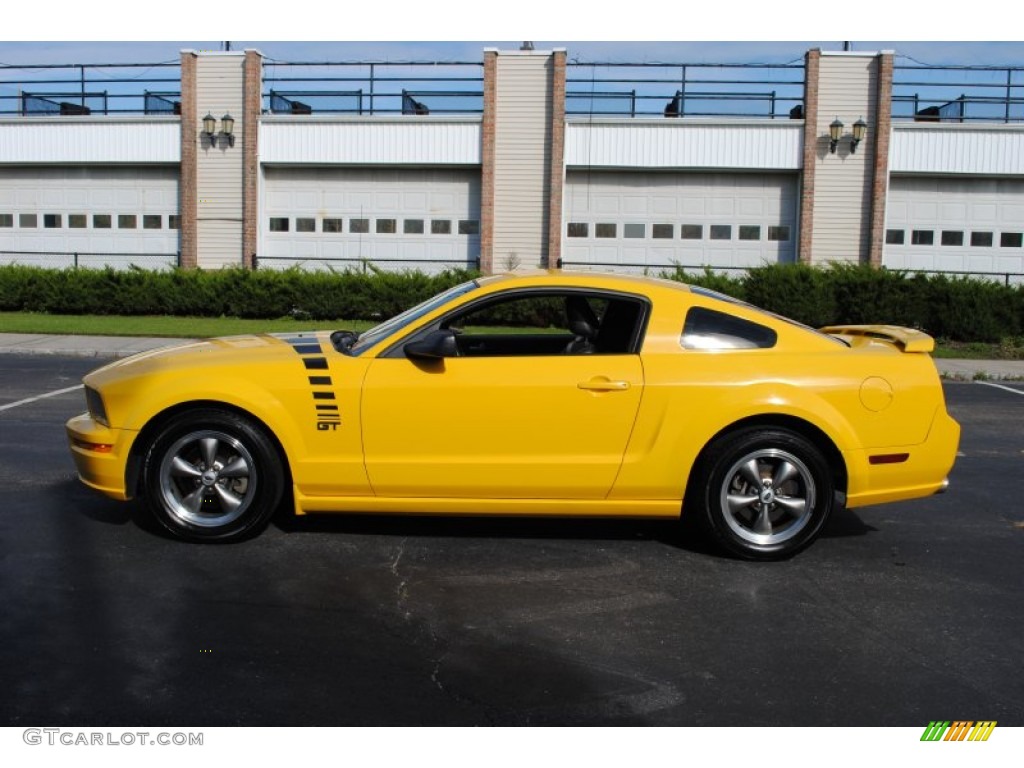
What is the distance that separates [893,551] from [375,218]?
79.2ft

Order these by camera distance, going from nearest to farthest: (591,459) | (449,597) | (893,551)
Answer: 1. (449,597)
2. (591,459)
3. (893,551)

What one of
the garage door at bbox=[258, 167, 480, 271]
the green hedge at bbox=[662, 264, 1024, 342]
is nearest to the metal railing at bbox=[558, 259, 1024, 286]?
the garage door at bbox=[258, 167, 480, 271]

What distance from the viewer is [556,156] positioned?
91.2 feet

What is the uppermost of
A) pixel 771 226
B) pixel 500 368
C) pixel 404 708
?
pixel 771 226

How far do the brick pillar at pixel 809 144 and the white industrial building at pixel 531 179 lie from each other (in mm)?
43

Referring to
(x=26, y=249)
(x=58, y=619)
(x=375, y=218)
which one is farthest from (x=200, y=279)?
(x=58, y=619)

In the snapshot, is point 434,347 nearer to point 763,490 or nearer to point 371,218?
point 763,490

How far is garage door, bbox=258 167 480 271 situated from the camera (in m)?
28.8

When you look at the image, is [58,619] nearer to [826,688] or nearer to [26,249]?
[826,688]

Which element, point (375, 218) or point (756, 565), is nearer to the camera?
point (756, 565)

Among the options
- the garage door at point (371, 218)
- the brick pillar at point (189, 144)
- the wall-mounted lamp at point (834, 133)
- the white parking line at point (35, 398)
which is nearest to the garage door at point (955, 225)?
the wall-mounted lamp at point (834, 133)

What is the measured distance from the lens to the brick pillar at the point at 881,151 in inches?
1066

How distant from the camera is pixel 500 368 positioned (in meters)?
5.89

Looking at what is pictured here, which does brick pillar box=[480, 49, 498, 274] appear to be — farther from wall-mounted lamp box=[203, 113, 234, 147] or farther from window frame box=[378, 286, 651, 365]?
window frame box=[378, 286, 651, 365]
